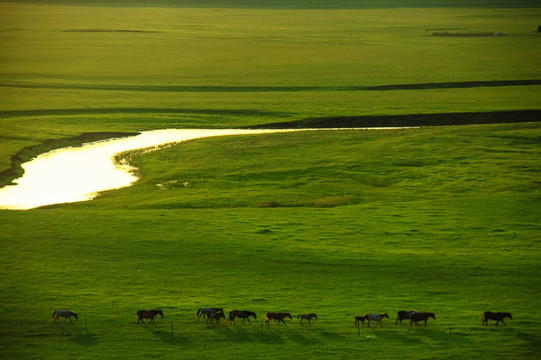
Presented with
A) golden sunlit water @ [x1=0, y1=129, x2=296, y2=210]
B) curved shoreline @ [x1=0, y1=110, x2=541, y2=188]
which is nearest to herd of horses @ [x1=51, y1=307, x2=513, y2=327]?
golden sunlit water @ [x1=0, y1=129, x2=296, y2=210]

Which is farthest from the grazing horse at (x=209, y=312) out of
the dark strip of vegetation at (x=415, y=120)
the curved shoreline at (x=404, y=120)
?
the dark strip of vegetation at (x=415, y=120)

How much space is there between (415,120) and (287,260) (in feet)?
131

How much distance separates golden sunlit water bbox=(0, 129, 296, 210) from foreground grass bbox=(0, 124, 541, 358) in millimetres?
2231

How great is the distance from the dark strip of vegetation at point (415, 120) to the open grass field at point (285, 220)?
0.37 meters

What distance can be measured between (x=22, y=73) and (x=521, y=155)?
65301mm

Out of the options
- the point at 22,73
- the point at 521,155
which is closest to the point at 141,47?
the point at 22,73

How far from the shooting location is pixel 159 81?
9312 cm

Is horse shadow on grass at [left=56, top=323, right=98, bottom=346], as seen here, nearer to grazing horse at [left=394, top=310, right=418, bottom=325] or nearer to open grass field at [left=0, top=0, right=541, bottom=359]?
open grass field at [left=0, top=0, right=541, bottom=359]

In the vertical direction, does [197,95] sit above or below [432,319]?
above

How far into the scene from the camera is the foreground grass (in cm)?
2534

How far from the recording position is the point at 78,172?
54.4m

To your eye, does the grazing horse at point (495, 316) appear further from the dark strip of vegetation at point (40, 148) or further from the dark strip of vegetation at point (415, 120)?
the dark strip of vegetation at point (415, 120)

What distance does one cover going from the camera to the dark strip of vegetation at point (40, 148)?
52219 mm

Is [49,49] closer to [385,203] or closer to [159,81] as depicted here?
[159,81]
